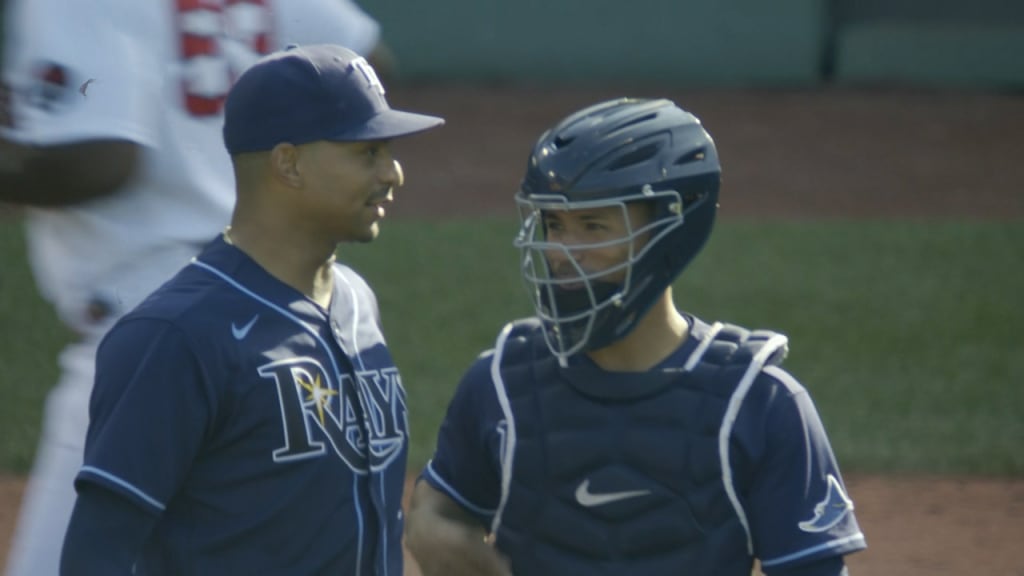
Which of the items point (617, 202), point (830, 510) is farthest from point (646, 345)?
Answer: point (830, 510)

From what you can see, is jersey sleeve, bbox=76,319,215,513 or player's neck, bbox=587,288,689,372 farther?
player's neck, bbox=587,288,689,372

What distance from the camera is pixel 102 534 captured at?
2.29 meters

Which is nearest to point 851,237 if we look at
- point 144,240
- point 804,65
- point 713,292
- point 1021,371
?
point 713,292

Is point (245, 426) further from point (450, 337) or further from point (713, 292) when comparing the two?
point (713, 292)

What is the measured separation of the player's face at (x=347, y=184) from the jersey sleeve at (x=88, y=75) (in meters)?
0.64

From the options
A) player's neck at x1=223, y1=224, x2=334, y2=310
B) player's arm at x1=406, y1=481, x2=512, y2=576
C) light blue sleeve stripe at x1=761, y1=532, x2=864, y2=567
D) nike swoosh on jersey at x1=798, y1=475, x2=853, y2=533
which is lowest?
player's arm at x1=406, y1=481, x2=512, y2=576

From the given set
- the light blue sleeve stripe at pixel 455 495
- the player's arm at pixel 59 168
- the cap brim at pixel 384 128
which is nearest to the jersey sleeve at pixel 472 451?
the light blue sleeve stripe at pixel 455 495

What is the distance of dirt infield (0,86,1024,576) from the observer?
11.9 meters

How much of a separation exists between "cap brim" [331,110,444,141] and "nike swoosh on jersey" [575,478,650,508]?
59 cm

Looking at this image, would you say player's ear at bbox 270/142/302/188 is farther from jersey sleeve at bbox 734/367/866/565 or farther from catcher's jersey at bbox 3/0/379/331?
jersey sleeve at bbox 734/367/866/565

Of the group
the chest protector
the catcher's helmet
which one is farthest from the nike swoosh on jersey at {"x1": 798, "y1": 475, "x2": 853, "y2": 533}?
the catcher's helmet

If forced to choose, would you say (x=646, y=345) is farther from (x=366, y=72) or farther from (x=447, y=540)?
(x=366, y=72)

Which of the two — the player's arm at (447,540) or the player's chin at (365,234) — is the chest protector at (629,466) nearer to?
the player's arm at (447,540)

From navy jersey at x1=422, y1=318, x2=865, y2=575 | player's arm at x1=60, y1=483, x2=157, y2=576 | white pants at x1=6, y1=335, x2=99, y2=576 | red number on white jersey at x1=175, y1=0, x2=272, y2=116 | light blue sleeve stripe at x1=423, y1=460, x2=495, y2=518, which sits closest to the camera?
player's arm at x1=60, y1=483, x2=157, y2=576
